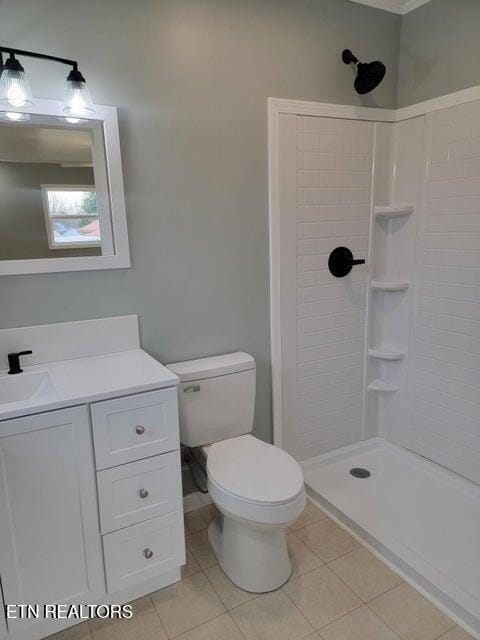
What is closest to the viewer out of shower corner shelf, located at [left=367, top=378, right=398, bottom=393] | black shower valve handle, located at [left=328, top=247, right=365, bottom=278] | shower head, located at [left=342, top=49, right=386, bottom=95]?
shower head, located at [left=342, top=49, right=386, bottom=95]

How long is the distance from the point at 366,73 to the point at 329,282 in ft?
3.28

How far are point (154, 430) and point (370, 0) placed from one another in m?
2.19

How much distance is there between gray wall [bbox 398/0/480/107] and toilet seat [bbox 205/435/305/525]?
186 cm

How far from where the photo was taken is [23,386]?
5.16ft

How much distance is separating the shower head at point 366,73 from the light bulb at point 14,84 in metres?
1.44

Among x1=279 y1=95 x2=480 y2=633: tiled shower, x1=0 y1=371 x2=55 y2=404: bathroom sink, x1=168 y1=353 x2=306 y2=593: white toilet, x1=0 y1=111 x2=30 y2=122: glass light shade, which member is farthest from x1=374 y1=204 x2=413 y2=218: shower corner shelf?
x1=0 y1=371 x2=55 y2=404: bathroom sink

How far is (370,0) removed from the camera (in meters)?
2.03

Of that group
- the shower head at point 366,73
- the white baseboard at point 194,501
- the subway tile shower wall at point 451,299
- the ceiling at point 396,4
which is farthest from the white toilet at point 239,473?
the ceiling at point 396,4

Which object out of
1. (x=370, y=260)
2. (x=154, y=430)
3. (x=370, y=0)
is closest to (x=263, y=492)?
(x=154, y=430)

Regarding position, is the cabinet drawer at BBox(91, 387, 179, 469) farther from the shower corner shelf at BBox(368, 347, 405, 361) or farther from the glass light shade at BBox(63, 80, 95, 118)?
the shower corner shelf at BBox(368, 347, 405, 361)

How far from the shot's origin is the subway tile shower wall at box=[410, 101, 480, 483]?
Answer: 1.99 m

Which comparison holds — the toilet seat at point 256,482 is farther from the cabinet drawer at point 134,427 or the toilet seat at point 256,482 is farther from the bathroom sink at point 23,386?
the bathroom sink at point 23,386

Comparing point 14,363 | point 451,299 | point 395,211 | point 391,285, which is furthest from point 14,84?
point 451,299

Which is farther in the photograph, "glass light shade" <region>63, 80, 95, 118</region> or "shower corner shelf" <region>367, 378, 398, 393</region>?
"shower corner shelf" <region>367, 378, 398, 393</region>
